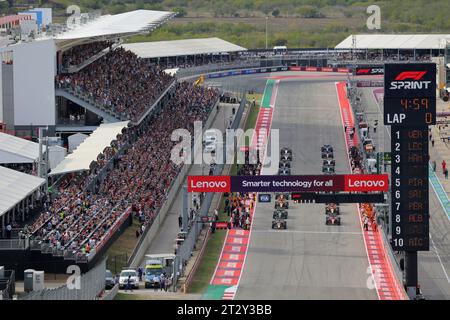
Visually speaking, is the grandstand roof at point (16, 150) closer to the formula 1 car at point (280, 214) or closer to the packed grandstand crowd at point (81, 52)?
the formula 1 car at point (280, 214)

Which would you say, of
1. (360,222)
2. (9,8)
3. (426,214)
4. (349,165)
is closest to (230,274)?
(426,214)

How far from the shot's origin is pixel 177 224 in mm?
61562

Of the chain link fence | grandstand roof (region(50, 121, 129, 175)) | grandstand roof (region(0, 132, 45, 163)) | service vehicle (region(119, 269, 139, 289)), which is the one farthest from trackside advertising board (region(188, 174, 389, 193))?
the chain link fence

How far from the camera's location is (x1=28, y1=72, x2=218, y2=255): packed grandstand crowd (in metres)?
49.0

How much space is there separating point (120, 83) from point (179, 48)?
5468 cm

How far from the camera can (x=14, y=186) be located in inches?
2090

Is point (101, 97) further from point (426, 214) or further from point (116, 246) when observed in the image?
point (426, 214)

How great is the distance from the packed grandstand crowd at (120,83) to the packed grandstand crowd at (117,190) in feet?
2.66

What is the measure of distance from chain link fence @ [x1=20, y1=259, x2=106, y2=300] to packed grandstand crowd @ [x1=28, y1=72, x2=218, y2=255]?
488cm

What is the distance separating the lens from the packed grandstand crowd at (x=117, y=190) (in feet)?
161

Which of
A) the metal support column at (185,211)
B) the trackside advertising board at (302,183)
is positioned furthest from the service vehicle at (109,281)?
the metal support column at (185,211)

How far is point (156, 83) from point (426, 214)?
48.3 m

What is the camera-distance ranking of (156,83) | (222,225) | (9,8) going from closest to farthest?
1. (222,225)
2. (156,83)
3. (9,8)

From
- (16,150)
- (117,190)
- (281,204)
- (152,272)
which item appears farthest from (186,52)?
(152,272)
